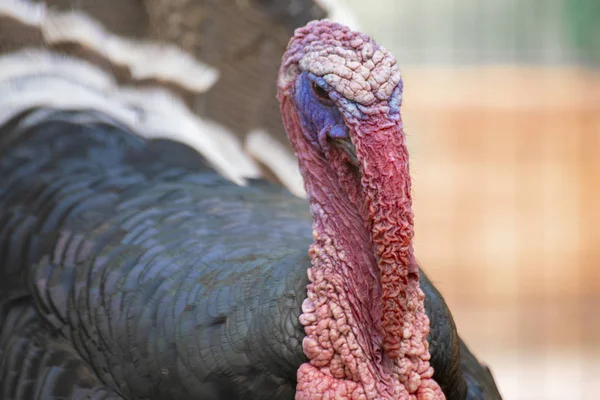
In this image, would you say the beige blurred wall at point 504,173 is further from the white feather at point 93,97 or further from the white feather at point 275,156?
the white feather at point 93,97

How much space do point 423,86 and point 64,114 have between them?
3.62 metres

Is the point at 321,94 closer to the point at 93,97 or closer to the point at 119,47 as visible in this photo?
the point at 93,97

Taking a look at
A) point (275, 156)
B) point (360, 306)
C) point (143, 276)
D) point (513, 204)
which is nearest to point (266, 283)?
point (360, 306)

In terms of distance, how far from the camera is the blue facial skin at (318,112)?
232cm

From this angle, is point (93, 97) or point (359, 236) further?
point (93, 97)

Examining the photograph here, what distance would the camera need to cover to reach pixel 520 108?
654 centimetres

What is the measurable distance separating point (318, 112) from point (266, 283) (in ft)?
1.22

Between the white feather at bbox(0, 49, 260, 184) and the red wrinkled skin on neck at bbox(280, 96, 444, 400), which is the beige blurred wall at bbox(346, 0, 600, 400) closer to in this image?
the white feather at bbox(0, 49, 260, 184)

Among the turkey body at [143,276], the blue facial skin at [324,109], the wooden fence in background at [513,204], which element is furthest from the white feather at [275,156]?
the wooden fence in background at [513,204]

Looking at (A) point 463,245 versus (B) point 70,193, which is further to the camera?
(A) point 463,245

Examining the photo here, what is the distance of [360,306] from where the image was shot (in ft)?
7.79

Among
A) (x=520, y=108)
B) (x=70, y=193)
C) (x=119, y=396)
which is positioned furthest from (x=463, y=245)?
(x=119, y=396)

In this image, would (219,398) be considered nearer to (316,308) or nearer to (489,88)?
(316,308)

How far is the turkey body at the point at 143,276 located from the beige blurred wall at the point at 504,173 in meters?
3.00
